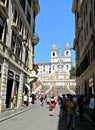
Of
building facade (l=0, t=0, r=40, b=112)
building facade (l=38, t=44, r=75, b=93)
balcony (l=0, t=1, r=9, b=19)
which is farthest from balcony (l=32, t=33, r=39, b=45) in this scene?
building facade (l=38, t=44, r=75, b=93)

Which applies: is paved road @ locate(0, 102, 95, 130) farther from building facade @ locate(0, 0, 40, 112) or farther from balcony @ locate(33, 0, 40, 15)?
balcony @ locate(33, 0, 40, 15)

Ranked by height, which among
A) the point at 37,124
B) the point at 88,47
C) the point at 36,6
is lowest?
the point at 37,124

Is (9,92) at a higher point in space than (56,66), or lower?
lower

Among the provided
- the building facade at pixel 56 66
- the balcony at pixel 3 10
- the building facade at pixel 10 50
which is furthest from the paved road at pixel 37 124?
the building facade at pixel 56 66

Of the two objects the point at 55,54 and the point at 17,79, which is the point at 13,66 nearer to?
the point at 17,79

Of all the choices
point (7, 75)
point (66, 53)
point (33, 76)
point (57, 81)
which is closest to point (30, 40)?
point (33, 76)

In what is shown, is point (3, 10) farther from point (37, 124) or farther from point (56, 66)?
point (56, 66)

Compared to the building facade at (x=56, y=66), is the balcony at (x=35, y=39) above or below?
below

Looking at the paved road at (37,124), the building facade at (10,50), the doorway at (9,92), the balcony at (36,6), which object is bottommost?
the paved road at (37,124)

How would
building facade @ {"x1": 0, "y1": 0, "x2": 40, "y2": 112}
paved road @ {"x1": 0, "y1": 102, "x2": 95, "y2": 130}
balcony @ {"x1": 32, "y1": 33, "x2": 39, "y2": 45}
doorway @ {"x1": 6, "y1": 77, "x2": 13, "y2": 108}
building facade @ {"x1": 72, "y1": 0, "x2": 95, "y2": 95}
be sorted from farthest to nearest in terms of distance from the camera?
balcony @ {"x1": 32, "y1": 33, "x2": 39, "y2": 45}
doorway @ {"x1": 6, "y1": 77, "x2": 13, "y2": 108}
building facade @ {"x1": 72, "y1": 0, "x2": 95, "y2": 95}
building facade @ {"x1": 0, "y1": 0, "x2": 40, "y2": 112}
paved road @ {"x1": 0, "y1": 102, "x2": 95, "y2": 130}

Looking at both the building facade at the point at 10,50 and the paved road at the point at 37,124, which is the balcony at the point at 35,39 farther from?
the paved road at the point at 37,124

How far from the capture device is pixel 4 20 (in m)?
21.2

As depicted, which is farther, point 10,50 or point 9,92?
point 9,92

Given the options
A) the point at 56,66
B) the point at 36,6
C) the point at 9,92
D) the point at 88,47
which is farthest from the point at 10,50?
the point at 56,66
